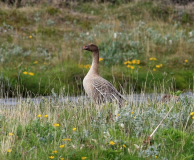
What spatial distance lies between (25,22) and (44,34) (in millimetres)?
1996

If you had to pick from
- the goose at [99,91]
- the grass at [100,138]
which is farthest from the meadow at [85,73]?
the goose at [99,91]

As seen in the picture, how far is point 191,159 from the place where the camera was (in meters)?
5.82

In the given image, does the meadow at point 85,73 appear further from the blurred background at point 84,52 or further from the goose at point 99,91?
the goose at point 99,91

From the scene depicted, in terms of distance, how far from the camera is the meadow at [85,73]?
6188mm

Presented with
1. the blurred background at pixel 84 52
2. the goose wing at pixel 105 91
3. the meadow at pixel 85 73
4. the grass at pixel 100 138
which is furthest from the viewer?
the blurred background at pixel 84 52

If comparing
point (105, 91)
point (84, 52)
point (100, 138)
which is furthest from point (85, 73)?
point (100, 138)

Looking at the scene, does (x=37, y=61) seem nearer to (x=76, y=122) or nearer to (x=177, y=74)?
(x=177, y=74)

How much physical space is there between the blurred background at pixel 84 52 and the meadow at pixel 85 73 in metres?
0.05

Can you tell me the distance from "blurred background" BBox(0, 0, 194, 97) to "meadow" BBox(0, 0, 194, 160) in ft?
0.16

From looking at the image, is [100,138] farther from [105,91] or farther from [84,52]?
[84,52]

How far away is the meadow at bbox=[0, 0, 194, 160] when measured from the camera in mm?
6188

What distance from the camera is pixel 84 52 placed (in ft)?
58.7

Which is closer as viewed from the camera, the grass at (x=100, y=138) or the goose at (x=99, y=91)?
the grass at (x=100, y=138)

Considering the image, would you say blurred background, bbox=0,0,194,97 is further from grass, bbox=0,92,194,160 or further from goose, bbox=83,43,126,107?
grass, bbox=0,92,194,160
